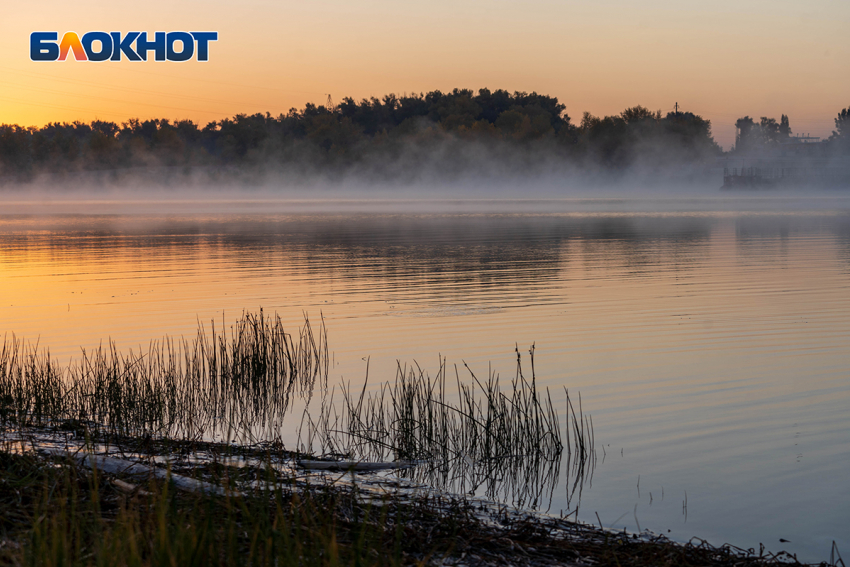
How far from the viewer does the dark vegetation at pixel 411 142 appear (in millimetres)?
167625

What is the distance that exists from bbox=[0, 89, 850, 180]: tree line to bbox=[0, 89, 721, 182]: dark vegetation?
20cm

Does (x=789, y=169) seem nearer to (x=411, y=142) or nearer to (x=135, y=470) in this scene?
(x=411, y=142)

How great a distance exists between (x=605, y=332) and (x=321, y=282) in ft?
40.1

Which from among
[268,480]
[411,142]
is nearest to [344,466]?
[268,480]

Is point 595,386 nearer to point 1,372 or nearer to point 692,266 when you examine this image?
point 1,372

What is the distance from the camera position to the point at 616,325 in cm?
1939

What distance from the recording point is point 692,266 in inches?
1303

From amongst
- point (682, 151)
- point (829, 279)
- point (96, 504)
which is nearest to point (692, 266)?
point (829, 279)

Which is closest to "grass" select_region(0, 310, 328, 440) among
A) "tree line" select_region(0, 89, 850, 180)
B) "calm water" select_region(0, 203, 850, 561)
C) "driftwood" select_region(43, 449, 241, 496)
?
"calm water" select_region(0, 203, 850, 561)

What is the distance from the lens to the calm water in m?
8.93

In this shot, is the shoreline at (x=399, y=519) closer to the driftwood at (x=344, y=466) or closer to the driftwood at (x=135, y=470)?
the driftwood at (x=135, y=470)

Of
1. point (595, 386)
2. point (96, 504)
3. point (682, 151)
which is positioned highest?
point (682, 151)

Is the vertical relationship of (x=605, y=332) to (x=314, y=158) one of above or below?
below

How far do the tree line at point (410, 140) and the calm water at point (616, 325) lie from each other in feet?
405
